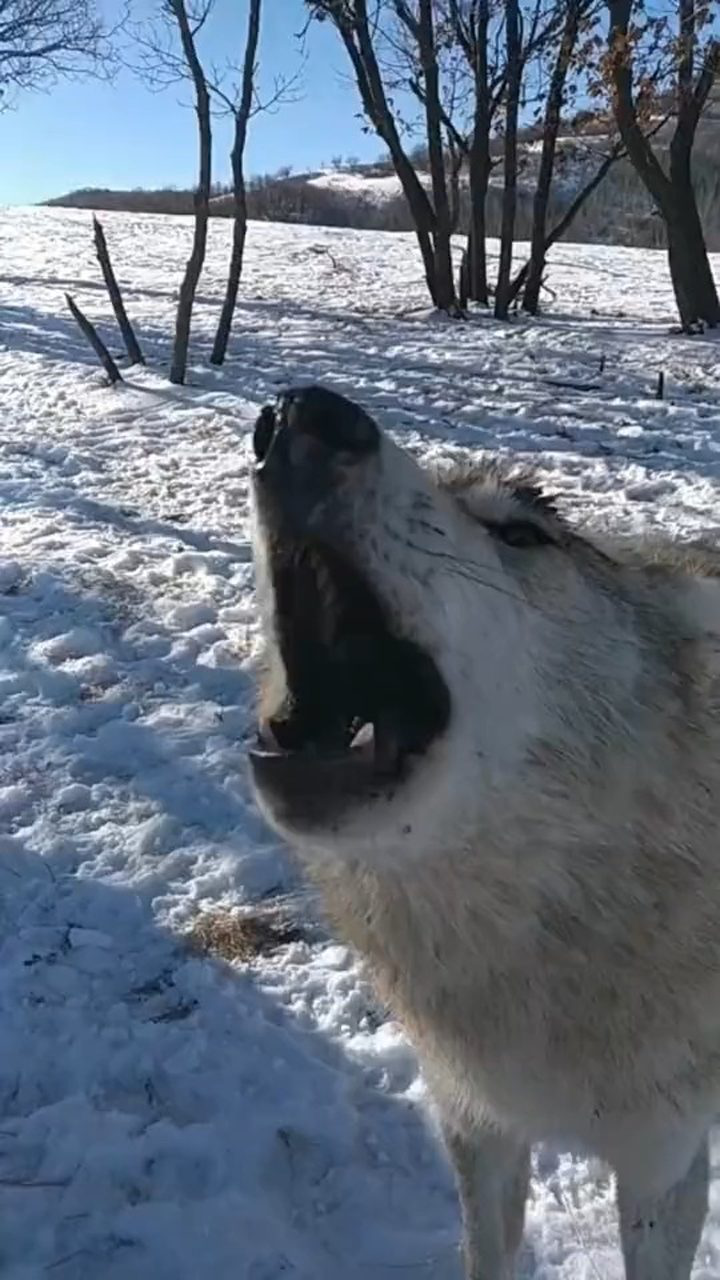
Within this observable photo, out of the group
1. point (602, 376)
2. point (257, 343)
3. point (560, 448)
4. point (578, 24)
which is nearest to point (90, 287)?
point (257, 343)

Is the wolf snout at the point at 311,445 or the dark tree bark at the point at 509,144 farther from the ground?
the dark tree bark at the point at 509,144

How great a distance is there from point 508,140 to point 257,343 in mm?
5040

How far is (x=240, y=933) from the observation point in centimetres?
387

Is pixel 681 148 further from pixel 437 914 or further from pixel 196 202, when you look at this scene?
pixel 437 914

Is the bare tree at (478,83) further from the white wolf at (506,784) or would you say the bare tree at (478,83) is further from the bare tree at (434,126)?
the white wolf at (506,784)

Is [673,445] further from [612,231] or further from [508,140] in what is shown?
[612,231]

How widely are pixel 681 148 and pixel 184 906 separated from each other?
13.0 meters

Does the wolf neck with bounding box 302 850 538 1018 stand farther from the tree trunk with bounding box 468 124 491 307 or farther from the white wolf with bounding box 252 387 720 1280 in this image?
the tree trunk with bounding box 468 124 491 307

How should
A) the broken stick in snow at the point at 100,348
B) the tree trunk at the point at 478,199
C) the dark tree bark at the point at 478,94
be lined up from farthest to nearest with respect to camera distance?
the tree trunk at the point at 478,199
the dark tree bark at the point at 478,94
the broken stick in snow at the point at 100,348

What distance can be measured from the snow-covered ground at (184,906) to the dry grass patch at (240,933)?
0.03 metres

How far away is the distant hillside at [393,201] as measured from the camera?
1373 inches

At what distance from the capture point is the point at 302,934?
3.92m

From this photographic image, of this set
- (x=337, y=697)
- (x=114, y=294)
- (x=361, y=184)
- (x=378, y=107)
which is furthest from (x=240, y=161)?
(x=361, y=184)

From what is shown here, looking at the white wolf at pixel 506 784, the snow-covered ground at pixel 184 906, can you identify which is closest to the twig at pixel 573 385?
the snow-covered ground at pixel 184 906
